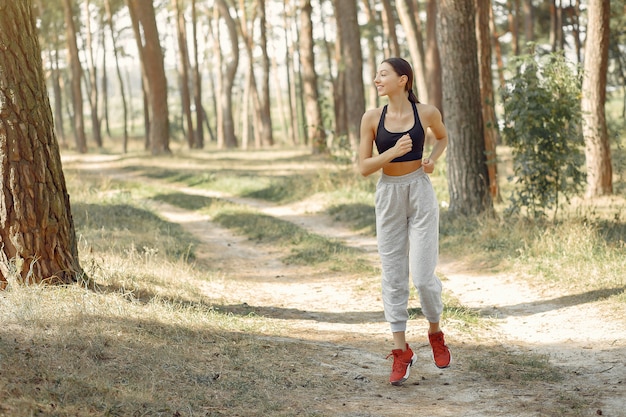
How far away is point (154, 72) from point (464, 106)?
1933cm

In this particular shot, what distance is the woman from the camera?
5324 mm

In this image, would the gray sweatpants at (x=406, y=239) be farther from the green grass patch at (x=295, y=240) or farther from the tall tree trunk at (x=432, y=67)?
the tall tree trunk at (x=432, y=67)

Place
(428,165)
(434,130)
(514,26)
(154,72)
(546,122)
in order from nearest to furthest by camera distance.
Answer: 1. (428,165)
2. (434,130)
3. (546,122)
4. (154,72)
5. (514,26)

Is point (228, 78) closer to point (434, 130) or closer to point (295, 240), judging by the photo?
point (295, 240)

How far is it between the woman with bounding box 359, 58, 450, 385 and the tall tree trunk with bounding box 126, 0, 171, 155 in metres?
24.6

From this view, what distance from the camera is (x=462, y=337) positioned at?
671 cm

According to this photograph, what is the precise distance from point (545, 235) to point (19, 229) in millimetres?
6465

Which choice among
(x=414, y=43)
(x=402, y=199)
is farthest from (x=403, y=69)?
(x=414, y=43)

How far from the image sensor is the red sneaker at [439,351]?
565 cm

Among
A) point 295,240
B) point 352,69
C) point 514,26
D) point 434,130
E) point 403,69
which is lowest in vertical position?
point 295,240

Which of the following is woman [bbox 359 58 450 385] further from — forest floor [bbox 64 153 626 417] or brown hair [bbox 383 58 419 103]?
forest floor [bbox 64 153 626 417]

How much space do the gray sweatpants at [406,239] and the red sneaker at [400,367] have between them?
0.17 metres

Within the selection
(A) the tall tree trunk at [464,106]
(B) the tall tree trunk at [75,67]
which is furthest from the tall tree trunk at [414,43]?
(B) the tall tree trunk at [75,67]

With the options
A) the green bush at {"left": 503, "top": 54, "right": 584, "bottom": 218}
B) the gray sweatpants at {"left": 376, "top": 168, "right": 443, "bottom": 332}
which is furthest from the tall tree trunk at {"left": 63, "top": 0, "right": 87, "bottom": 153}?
the gray sweatpants at {"left": 376, "top": 168, "right": 443, "bottom": 332}
